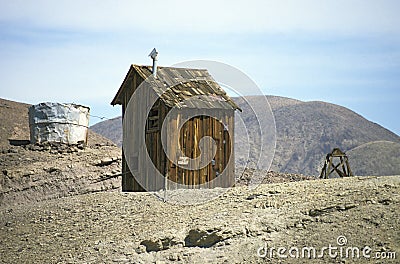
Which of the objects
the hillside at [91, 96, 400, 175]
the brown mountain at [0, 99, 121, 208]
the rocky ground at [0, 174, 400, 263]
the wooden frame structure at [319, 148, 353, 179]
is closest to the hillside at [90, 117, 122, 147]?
the hillside at [91, 96, 400, 175]

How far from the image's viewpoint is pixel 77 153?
31234 mm

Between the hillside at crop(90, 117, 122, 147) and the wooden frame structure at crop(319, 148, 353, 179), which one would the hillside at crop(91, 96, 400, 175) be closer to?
the hillside at crop(90, 117, 122, 147)

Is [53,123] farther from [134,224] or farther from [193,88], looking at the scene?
[134,224]

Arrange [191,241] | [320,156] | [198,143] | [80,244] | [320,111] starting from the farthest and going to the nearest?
[320,111], [320,156], [198,143], [80,244], [191,241]

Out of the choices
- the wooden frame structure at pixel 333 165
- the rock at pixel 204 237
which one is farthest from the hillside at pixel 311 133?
the rock at pixel 204 237

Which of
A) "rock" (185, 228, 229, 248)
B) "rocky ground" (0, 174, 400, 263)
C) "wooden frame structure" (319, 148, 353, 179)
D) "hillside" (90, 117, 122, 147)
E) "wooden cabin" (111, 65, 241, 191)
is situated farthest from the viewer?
"hillside" (90, 117, 122, 147)

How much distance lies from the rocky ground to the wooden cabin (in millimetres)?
1716

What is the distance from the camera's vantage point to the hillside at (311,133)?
254ft

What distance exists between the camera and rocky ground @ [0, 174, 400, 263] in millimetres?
12250

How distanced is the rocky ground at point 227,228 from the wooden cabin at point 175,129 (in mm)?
1716

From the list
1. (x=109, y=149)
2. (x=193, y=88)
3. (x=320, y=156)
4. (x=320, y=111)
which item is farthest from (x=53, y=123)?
(x=320, y=111)

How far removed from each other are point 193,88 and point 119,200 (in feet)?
17.7

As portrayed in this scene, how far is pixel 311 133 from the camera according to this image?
278 feet

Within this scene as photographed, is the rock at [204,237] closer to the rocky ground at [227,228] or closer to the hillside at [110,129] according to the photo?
the rocky ground at [227,228]
